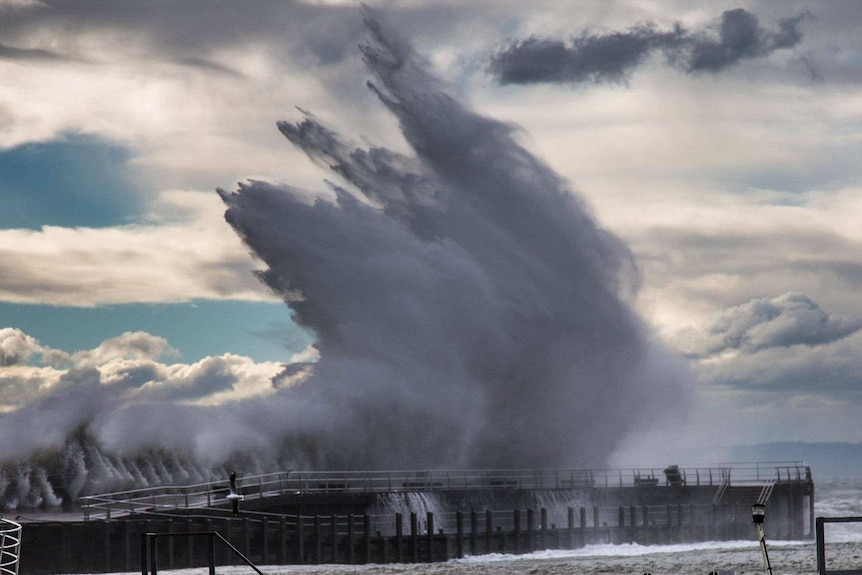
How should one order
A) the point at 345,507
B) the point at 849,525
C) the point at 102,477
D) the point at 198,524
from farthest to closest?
the point at 849,525, the point at 102,477, the point at 345,507, the point at 198,524

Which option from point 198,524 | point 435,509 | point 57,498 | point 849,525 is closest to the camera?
point 198,524

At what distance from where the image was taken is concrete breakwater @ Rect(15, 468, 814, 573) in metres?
39.3

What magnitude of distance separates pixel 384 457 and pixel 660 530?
705 inches

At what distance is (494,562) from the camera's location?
4584cm

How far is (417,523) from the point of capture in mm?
49406

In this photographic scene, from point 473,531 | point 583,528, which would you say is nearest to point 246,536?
point 473,531

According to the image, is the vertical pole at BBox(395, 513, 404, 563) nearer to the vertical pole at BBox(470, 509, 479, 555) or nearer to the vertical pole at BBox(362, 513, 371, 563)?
the vertical pole at BBox(362, 513, 371, 563)

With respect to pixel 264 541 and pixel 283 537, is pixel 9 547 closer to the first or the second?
pixel 264 541

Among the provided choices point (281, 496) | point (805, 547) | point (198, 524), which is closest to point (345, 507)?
point (281, 496)

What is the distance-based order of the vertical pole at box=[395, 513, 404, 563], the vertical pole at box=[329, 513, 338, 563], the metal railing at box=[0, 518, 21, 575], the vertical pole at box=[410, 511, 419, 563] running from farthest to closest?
the vertical pole at box=[410, 511, 419, 563]
the vertical pole at box=[395, 513, 404, 563]
the vertical pole at box=[329, 513, 338, 563]
the metal railing at box=[0, 518, 21, 575]

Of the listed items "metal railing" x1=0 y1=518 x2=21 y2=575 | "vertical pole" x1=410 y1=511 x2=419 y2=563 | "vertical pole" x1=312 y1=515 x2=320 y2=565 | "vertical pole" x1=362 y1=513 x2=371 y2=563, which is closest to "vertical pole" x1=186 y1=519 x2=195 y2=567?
"vertical pole" x1=312 y1=515 x2=320 y2=565

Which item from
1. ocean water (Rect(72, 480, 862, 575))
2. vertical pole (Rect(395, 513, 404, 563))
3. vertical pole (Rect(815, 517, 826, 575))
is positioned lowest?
ocean water (Rect(72, 480, 862, 575))

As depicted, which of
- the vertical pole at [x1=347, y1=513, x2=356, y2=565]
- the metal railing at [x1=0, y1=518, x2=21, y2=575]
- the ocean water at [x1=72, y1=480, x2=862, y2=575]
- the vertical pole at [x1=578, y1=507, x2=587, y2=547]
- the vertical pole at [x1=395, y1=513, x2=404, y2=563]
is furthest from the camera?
the vertical pole at [x1=578, y1=507, x2=587, y2=547]

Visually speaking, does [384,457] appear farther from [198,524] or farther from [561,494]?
[198,524]
